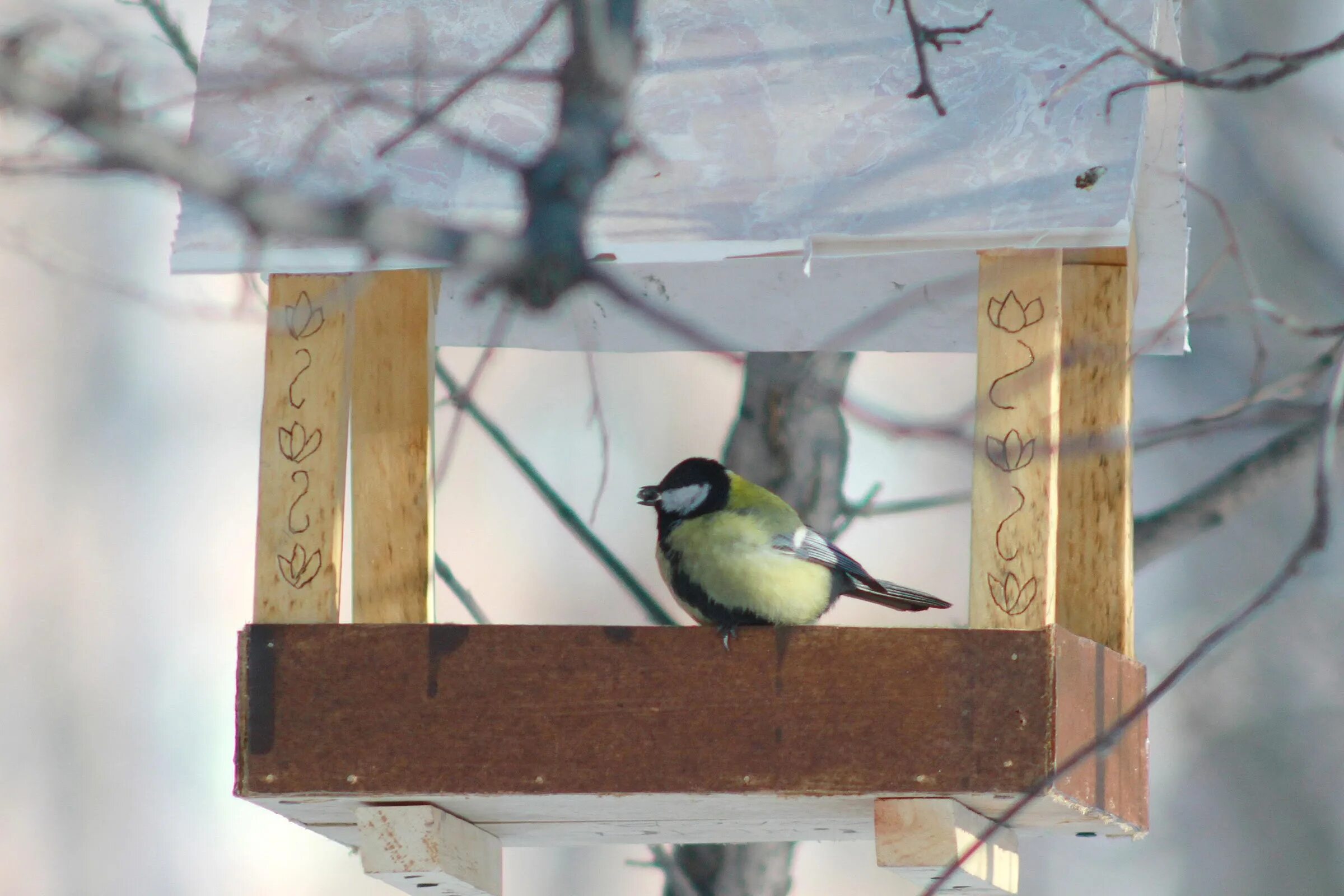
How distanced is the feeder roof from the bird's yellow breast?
12.3 inches

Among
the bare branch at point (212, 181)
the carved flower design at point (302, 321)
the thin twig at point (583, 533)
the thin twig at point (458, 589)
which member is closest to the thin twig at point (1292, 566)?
the bare branch at point (212, 181)

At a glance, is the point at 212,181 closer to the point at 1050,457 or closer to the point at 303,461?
the point at 303,461

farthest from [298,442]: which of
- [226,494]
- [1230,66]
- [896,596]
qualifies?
[226,494]

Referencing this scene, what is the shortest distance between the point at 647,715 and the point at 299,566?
18.5 inches

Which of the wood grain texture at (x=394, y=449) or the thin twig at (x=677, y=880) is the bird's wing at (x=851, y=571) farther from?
the thin twig at (x=677, y=880)

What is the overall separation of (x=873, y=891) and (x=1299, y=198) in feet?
8.70

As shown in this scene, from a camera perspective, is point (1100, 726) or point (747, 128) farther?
point (747, 128)

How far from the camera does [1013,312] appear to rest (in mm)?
1921

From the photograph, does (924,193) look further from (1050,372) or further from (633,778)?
(633,778)

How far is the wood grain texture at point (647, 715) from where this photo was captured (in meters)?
1.76

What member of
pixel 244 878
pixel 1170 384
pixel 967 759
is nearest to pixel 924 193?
pixel 967 759

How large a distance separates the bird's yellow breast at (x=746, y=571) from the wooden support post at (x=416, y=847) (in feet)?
1.38

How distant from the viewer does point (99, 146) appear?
4.57 feet

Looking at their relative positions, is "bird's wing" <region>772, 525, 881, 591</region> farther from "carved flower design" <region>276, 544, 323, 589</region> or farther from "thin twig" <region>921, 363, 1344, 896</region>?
"thin twig" <region>921, 363, 1344, 896</region>
